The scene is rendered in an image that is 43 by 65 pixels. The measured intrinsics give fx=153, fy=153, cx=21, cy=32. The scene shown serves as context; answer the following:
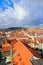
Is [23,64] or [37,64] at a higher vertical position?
[37,64]

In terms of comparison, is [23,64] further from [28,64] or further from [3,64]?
[3,64]

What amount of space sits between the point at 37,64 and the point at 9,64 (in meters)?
12.1

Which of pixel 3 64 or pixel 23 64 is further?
pixel 3 64

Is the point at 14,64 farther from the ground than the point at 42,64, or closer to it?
closer to it

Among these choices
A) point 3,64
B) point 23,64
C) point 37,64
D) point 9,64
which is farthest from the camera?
point 9,64

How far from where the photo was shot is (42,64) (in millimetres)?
18156

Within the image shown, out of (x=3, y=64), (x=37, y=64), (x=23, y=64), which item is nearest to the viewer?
(x=37, y=64)

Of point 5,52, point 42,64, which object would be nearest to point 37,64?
point 42,64

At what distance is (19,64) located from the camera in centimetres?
2655

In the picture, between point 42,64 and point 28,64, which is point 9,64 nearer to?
point 28,64

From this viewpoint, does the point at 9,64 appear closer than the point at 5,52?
Yes

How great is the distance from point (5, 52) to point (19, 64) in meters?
12.9

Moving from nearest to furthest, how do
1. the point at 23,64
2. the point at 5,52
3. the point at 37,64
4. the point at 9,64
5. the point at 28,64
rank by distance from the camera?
→ the point at 37,64, the point at 28,64, the point at 23,64, the point at 9,64, the point at 5,52

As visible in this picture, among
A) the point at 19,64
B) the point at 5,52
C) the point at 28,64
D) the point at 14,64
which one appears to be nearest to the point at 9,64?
the point at 14,64
